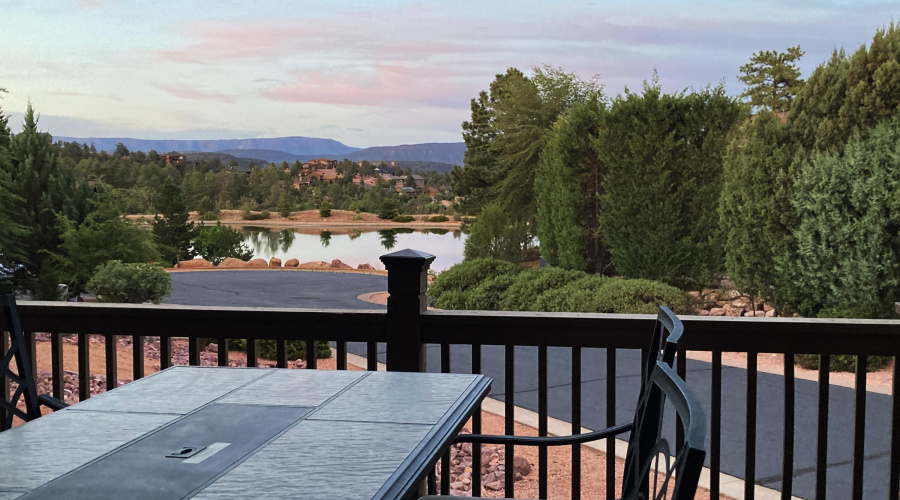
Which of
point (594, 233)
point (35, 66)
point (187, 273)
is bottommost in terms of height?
point (187, 273)

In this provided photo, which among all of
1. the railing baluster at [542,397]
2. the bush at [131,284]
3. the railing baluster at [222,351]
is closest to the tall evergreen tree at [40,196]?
the bush at [131,284]

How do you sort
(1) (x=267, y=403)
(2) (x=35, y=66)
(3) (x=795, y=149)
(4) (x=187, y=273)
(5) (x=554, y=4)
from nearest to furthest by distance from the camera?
(1) (x=267, y=403)
(3) (x=795, y=149)
(4) (x=187, y=273)
(5) (x=554, y=4)
(2) (x=35, y=66)

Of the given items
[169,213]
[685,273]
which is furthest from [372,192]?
[685,273]

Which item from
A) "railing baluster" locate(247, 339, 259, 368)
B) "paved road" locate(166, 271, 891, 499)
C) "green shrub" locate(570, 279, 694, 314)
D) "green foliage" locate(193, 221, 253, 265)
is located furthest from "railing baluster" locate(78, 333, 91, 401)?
"green foliage" locate(193, 221, 253, 265)

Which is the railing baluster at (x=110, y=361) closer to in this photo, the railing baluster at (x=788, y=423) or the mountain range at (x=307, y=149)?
the railing baluster at (x=788, y=423)

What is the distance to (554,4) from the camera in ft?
79.0

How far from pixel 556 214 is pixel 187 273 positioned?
9.48 metres

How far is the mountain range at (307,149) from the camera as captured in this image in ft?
93.2

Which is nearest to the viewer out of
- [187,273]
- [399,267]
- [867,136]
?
[399,267]

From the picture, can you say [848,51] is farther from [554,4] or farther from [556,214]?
[554,4]

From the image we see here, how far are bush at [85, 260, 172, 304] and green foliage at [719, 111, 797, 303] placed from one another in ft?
28.5

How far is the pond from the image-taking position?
23.1 m

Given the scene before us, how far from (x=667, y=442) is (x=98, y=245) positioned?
565 inches

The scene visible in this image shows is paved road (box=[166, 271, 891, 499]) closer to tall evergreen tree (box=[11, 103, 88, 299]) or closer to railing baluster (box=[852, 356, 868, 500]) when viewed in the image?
Answer: railing baluster (box=[852, 356, 868, 500])
